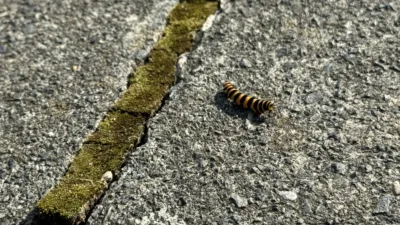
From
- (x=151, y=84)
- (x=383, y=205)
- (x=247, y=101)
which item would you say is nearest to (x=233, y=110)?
(x=247, y=101)

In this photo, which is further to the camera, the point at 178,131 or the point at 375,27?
the point at 375,27

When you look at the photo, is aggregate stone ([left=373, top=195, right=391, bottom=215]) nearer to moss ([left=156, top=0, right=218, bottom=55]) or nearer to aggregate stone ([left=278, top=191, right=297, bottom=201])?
aggregate stone ([left=278, top=191, right=297, bottom=201])

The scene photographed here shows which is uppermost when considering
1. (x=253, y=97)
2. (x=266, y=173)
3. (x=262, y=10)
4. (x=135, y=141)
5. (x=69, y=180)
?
(x=262, y=10)

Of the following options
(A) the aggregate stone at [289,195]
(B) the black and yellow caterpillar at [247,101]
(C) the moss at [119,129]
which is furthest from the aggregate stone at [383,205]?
(C) the moss at [119,129]

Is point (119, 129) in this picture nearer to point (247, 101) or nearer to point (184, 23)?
point (247, 101)

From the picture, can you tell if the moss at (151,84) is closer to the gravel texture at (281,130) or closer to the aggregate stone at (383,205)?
the gravel texture at (281,130)

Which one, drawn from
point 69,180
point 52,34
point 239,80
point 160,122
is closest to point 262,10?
point 239,80

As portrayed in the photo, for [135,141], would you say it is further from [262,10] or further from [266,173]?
[262,10]
